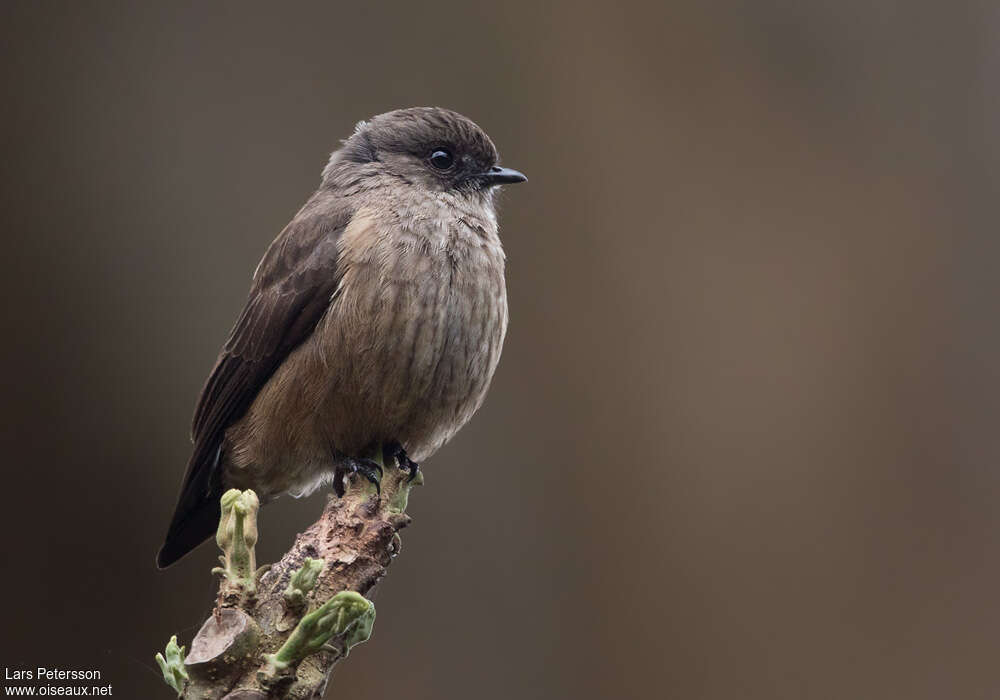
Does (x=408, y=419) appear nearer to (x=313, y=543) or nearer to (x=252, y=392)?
(x=252, y=392)

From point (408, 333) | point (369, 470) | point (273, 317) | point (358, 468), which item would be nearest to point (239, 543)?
point (369, 470)

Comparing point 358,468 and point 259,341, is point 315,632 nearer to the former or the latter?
point 358,468

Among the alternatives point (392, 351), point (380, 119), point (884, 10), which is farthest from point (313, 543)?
point (884, 10)

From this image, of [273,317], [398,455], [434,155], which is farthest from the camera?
[434,155]

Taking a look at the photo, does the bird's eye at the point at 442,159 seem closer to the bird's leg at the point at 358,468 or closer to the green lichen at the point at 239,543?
the bird's leg at the point at 358,468

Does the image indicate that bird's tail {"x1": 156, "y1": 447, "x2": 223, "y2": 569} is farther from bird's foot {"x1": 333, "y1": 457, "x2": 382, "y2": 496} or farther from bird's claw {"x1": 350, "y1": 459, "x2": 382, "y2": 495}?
bird's claw {"x1": 350, "y1": 459, "x2": 382, "y2": 495}

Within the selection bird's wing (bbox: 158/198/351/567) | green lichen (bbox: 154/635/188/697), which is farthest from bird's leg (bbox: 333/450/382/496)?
green lichen (bbox: 154/635/188/697)

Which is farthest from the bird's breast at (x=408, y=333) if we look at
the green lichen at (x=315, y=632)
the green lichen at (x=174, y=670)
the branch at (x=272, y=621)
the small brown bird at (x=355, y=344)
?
the green lichen at (x=174, y=670)
